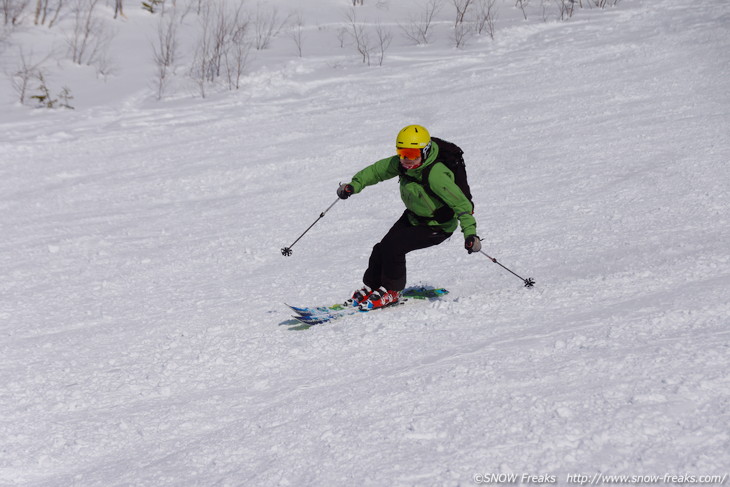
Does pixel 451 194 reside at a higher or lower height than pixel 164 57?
lower

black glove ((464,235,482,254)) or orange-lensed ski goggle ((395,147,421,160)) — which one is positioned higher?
orange-lensed ski goggle ((395,147,421,160))

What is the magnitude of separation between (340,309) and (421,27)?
48.1 ft

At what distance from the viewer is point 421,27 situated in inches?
755

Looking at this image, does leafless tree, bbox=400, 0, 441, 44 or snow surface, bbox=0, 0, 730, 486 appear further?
leafless tree, bbox=400, 0, 441, 44

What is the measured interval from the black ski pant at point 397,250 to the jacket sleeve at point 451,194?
449 mm

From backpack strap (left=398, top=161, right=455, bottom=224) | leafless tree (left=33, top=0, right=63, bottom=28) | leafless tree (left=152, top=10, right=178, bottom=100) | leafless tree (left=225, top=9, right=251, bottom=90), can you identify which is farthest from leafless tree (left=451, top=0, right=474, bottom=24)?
backpack strap (left=398, top=161, right=455, bottom=224)

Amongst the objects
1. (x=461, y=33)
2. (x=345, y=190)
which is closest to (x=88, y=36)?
(x=461, y=33)

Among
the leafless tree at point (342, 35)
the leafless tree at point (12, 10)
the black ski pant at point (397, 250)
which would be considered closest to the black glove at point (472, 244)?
the black ski pant at point (397, 250)

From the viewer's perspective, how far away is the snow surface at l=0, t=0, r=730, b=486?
367 centimetres

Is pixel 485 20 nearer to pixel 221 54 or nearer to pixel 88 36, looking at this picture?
pixel 221 54

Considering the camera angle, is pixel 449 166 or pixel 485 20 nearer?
pixel 449 166

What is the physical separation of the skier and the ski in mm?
66

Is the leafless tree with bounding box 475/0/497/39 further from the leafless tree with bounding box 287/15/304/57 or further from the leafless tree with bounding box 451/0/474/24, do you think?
the leafless tree with bounding box 287/15/304/57

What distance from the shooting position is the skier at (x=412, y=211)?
5.25 m
